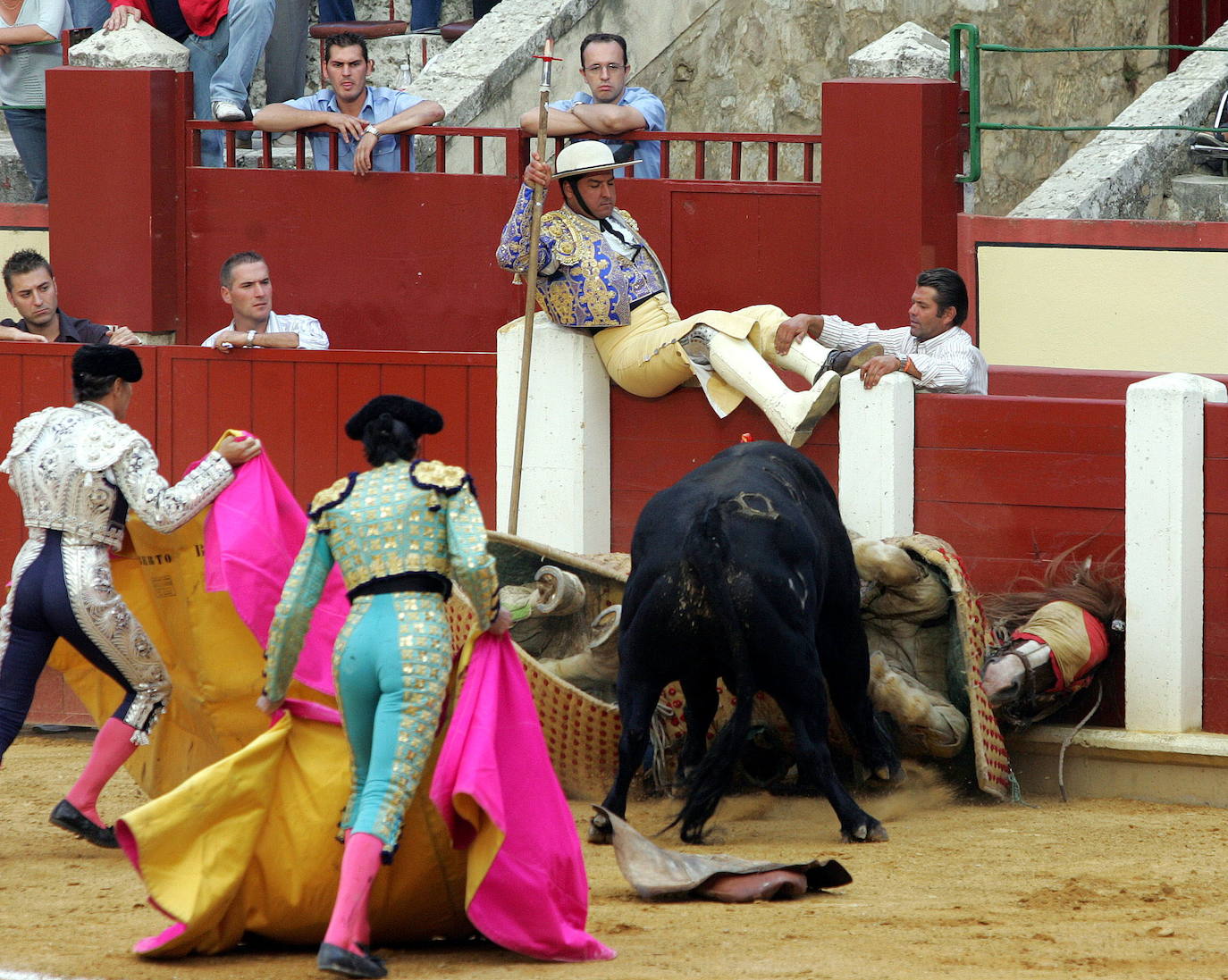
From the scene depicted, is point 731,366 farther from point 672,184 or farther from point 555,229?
point 672,184

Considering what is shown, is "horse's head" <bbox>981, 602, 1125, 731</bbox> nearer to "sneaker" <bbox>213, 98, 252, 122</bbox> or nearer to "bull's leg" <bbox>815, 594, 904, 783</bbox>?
"bull's leg" <bbox>815, 594, 904, 783</bbox>

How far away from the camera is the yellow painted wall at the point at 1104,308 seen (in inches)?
340

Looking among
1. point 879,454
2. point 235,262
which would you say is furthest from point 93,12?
point 879,454

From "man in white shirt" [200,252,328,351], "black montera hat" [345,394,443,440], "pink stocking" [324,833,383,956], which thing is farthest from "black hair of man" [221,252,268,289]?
"pink stocking" [324,833,383,956]

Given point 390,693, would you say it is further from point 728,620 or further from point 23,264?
point 23,264

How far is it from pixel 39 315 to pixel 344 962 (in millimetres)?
4405

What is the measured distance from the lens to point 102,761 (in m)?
5.68

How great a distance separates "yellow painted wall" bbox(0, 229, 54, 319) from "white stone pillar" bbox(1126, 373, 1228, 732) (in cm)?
531

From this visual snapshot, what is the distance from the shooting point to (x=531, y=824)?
4.55 meters

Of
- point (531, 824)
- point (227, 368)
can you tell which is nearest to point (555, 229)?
point (227, 368)

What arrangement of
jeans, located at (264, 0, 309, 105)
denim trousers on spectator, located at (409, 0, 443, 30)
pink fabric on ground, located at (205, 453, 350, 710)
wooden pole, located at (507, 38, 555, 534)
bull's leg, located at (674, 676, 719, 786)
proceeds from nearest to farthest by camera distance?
pink fabric on ground, located at (205, 453, 350, 710) → bull's leg, located at (674, 676, 719, 786) → wooden pole, located at (507, 38, 555, 534) → jeans, located at (264, 0, 309, 105) → denim trousers on spectator, located at (409, 0, 443, 30)

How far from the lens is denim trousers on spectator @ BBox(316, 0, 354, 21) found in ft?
37.2

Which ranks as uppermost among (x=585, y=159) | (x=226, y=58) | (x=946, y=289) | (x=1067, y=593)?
(x=226, y=58)

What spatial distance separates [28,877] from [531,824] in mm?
1729
